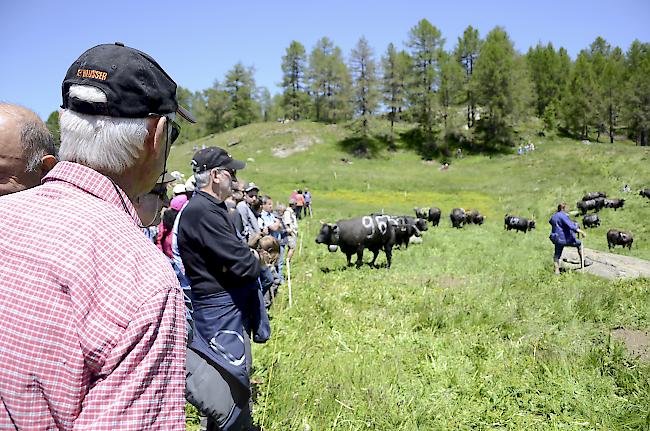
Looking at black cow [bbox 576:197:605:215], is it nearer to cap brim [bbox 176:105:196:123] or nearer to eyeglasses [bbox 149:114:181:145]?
cap brim [bbox 176:105:196:123]

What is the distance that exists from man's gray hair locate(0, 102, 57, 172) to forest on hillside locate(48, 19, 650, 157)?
48.1 metres

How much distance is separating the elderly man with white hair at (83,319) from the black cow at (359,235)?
10.9 m

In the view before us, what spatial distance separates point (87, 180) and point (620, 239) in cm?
Answer: 1865

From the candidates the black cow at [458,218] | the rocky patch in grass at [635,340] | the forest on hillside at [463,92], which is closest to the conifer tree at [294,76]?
the forest on hillside at [463,92]

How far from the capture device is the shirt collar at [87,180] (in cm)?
132

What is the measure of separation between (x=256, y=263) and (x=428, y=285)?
710 centimetres

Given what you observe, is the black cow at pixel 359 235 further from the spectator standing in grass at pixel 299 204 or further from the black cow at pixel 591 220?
the black cow at pixel 591 220

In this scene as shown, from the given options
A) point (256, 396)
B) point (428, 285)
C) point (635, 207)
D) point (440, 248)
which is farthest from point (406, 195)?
point (256, 396)

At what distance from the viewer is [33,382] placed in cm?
110

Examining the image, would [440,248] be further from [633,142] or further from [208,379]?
[633,142]

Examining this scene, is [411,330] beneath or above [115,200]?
beneath

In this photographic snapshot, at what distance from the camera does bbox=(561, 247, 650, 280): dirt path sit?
10953mm

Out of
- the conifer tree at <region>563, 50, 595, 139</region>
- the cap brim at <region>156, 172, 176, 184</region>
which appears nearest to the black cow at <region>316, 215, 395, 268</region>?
the cap brim at <region>156, 172, 176, 184</region>

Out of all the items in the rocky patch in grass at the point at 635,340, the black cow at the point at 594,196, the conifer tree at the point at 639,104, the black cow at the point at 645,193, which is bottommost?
the rocky patch in grass at the point at 635,340
